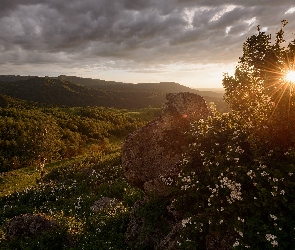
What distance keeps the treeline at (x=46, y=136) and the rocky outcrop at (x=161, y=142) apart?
1028 inches

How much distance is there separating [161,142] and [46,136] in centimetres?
2796

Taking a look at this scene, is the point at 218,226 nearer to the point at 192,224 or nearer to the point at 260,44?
the point at 192,224

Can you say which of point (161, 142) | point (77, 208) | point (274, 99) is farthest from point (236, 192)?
point (77, 208)

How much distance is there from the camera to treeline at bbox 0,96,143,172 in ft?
130

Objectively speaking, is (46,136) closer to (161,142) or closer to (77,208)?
(77,208)

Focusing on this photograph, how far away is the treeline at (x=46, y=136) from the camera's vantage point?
39.6 metres

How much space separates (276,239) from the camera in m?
8.54

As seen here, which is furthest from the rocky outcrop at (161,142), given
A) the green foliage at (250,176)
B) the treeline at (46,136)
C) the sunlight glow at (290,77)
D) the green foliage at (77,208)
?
the treeline at (46,136)

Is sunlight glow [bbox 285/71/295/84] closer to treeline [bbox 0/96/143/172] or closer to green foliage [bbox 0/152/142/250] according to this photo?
green foliage [bbox 0/152/142/250]

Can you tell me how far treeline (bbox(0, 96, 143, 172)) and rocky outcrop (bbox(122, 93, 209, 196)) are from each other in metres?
26.1

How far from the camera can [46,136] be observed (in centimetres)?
3866

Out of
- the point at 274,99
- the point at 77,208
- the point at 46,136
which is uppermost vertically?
the point at 274,99

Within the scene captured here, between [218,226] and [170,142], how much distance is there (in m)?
6.23

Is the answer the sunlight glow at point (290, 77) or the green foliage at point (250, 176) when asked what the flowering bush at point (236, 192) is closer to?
the green foliage at point (250, 176)
